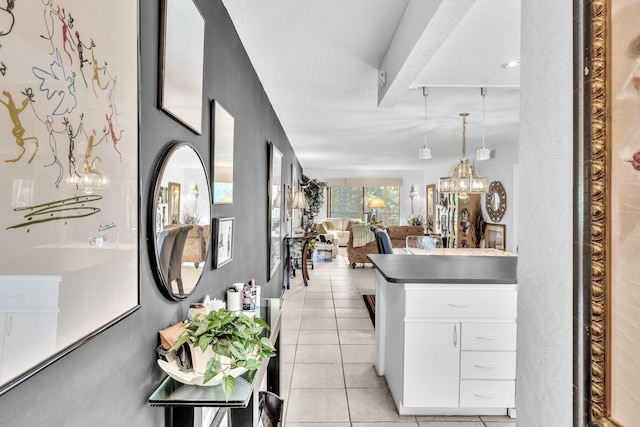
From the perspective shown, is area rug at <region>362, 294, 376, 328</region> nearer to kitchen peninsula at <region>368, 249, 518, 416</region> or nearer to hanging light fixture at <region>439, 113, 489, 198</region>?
hanging light fixture at <region>439, 113, 489, 198</region>

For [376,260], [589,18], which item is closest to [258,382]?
[589,18]

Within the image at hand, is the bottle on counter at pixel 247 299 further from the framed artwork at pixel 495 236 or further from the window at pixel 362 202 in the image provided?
the window at pixel 362 202

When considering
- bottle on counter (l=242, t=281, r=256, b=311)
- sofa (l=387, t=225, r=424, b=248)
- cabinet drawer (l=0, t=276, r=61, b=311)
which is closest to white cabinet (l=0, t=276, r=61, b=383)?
cabinet drawer (l=0, t=276, r=61, b=311)

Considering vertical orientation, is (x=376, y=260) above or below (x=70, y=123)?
below

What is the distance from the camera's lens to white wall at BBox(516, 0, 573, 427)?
73 cm

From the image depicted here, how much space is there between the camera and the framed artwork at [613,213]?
55 centimetres

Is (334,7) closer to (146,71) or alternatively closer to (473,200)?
(146,71)

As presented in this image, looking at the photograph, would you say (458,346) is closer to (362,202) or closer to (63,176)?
(63,176)

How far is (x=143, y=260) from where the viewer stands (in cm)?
112

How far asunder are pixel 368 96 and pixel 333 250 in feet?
19.1

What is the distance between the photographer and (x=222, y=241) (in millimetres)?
1983

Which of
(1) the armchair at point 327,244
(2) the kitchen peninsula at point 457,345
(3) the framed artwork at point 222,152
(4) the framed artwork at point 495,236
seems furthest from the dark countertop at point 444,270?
(1) the armchair at point 327,244

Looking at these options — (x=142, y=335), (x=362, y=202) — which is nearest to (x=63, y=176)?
(x=142, y=335)

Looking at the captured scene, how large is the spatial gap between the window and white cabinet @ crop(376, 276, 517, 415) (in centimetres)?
999
